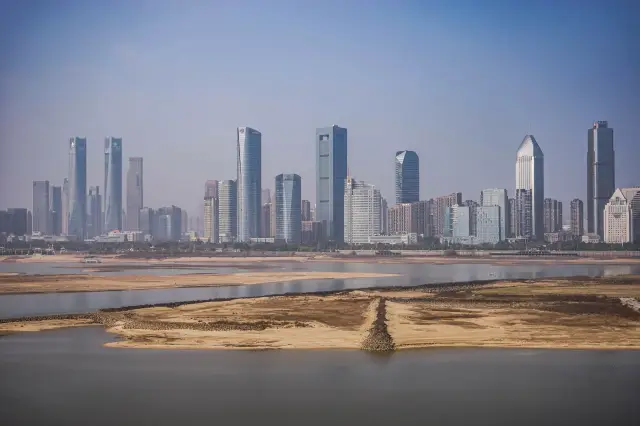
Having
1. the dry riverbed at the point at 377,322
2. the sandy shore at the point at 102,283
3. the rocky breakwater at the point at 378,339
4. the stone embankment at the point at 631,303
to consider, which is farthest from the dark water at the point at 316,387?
the sandy shore at the point at 102,283

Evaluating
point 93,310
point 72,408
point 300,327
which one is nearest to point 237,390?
point 72,408

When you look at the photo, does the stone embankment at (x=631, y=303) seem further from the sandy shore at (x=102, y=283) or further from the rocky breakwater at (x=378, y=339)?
the sandy shore at (x=102, y=283)

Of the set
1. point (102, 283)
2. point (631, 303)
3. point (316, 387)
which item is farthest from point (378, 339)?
point (102, 283)

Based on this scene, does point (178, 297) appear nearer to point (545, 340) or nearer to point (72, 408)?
point (545, 340)

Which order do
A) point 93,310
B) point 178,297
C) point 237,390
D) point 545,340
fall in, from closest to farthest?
point 237,390 < point 545,340 < point 93,310 < point 178,297

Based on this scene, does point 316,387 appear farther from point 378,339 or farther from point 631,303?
point 631,303

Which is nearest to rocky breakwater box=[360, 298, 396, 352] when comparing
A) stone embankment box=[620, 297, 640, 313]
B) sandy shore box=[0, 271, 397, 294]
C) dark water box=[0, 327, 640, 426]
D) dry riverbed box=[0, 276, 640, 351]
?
dry riverbed box=[0, 276, 640, 351]

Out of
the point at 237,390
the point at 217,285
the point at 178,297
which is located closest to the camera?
the point at 237,390
